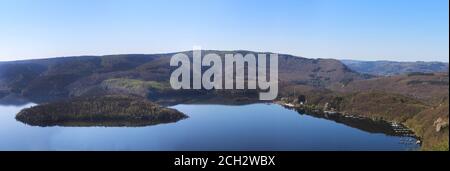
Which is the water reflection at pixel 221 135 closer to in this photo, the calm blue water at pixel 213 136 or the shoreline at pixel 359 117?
the calm blue water at pixel 213 136

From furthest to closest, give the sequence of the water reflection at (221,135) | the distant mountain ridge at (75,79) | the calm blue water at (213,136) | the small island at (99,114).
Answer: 1. the distant mountain ridge at (75,79)
2. the small island at (99,114)
3. the water reflection at (221,135)
4. the calm blue water at (213,136)

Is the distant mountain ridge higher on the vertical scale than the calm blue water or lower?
higher

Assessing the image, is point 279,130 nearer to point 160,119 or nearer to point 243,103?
point 160,119

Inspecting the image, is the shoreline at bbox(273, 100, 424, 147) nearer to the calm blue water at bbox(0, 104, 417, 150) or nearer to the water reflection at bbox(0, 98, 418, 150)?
the water reflection at bbox(0, 98, 418, 150)

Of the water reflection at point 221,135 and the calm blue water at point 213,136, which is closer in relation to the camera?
the calm blue water at point 213,136

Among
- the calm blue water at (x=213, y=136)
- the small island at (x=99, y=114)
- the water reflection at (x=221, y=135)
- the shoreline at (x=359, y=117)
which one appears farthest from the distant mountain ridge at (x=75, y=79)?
the calm blue water at (x=213, y=136)

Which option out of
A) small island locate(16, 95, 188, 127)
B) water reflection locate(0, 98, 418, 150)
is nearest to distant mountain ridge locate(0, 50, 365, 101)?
small island locate(16, 95, 188, 127)
